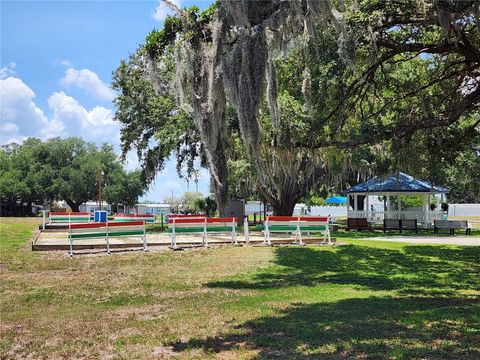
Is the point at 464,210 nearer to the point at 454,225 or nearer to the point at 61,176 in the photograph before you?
the point at 454,225

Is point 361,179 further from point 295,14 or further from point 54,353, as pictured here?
point 54,353

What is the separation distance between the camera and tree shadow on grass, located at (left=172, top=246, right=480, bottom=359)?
17.0 feet

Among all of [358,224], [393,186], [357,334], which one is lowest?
[357,334]

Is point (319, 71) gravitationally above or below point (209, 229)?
above

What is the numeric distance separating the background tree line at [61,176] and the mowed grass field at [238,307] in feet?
159

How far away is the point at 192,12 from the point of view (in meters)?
11.2

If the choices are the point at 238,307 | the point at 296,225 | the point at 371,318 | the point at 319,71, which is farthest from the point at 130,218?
the point at 371,318

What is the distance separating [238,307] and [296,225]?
9.67m

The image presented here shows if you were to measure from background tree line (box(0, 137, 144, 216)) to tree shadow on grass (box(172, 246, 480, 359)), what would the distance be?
49673 mm

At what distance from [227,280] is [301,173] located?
54.7ft

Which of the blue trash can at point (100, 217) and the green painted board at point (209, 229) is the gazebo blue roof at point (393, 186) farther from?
the green painted board at point (209, 229)

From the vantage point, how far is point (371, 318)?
662cm

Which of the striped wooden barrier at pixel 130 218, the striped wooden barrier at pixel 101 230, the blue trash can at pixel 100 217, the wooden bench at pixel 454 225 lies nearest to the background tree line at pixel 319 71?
the striped wooden barrier at pixel 101 230

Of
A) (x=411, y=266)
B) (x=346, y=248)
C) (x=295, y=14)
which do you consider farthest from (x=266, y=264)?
(x=295, y=14)
